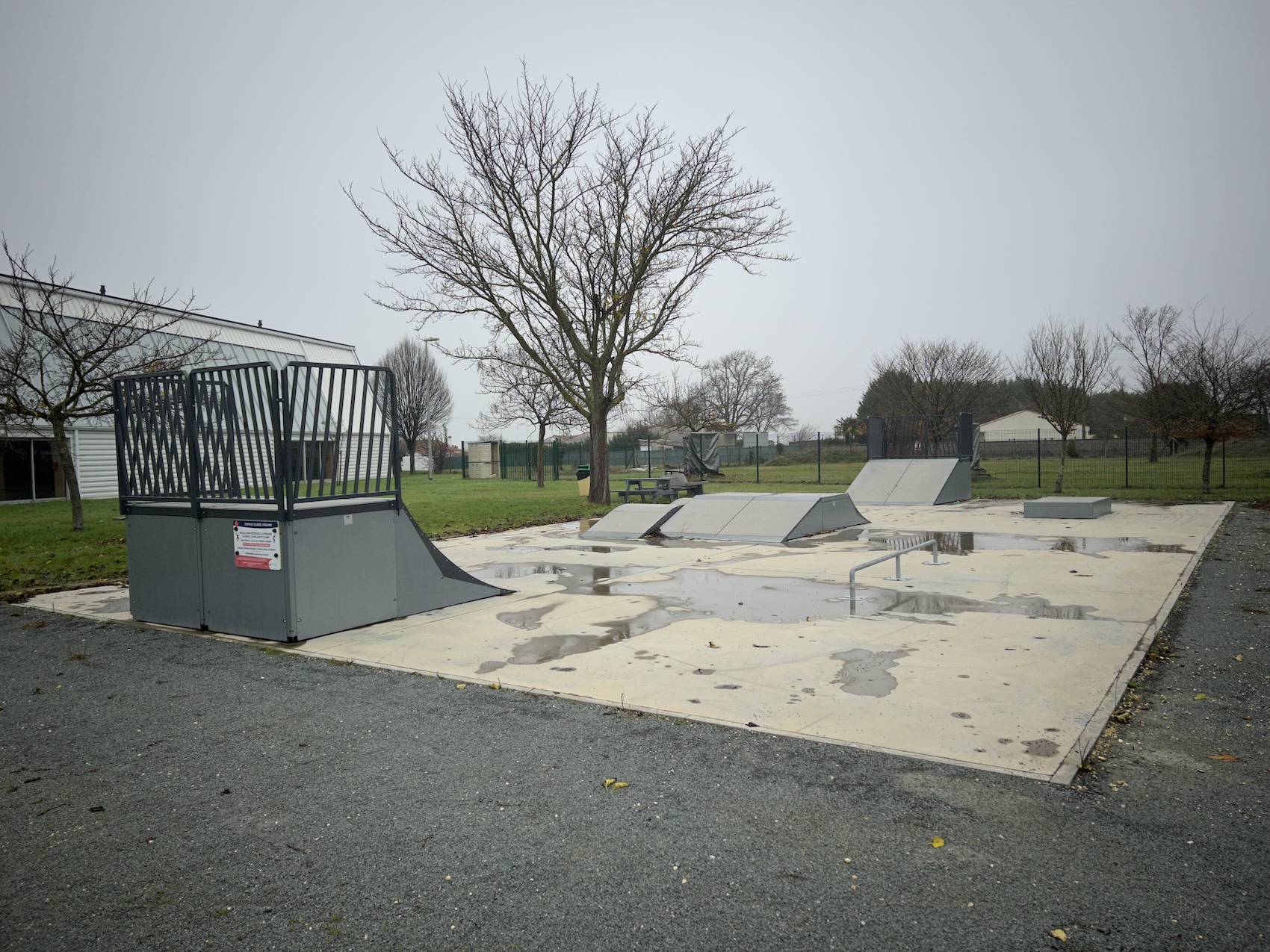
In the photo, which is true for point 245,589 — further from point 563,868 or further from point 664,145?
point 664,145

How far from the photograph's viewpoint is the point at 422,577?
26.3 ft

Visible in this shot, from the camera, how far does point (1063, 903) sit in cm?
277

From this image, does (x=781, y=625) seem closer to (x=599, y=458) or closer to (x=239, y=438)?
(x=239, y=438)

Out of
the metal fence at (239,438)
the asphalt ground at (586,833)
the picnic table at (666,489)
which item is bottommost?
the asphalt ground at (586,833)

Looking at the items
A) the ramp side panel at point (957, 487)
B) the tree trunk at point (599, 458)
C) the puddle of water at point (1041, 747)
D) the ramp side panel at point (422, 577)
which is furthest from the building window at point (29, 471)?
the puddle of water at point (1041, 747)

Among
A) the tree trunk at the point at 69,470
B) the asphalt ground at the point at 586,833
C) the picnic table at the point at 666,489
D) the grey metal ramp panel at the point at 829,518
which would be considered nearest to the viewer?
the asphalt ground at the point at 586,833

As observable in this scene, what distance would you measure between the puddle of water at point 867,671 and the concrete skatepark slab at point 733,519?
23.6 ft

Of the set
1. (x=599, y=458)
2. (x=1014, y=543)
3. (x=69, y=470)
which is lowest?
(x=1014, y=543)

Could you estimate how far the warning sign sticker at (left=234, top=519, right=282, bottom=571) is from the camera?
22.3 feet

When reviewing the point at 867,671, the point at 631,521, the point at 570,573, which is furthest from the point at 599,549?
the point at 867,671

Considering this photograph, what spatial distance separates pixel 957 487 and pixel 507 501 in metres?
12.6

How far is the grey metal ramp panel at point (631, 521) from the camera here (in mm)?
14414

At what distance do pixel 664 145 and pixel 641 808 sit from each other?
66.0ft

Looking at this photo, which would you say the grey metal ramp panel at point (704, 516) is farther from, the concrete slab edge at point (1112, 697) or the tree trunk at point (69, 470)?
the tree trunk at point (69, 470)
